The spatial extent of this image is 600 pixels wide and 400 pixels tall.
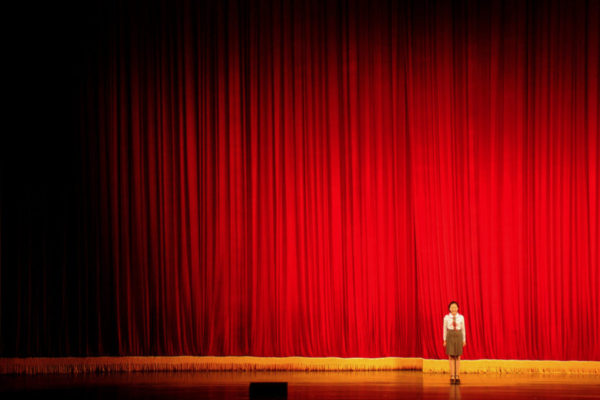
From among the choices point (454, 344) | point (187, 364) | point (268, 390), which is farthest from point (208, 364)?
point (454, 344)

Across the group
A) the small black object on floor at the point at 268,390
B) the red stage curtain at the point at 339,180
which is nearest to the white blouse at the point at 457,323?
the red stage curtain at the point at 339,180

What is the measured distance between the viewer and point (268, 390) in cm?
602

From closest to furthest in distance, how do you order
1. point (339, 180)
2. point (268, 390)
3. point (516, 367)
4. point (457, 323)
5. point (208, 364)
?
point (268, 390), point (457, 323), point (516, 367), point (208, 364), point (339, 180)

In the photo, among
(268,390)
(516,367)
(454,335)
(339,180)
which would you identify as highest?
(339,180)

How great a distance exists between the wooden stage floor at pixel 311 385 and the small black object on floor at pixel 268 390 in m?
0.38

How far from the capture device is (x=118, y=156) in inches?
328

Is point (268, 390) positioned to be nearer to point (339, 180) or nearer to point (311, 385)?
point (311, 385)

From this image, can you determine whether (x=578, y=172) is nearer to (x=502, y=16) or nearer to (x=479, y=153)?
(x=479, y=153)

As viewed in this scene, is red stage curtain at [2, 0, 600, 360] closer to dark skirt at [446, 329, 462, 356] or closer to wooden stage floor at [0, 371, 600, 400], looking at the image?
wooden stage floor at [0, 371, 600, 400]

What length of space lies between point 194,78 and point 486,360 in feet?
13.4

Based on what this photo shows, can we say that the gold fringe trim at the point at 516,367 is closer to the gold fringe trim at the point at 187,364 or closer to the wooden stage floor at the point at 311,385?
the wooden stage floor at the point at 311,385

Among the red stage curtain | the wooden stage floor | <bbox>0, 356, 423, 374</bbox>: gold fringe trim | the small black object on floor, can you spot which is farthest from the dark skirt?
the small black object on floor

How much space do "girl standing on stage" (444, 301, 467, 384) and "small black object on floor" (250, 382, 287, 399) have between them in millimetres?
1800

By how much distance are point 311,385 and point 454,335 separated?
52.6 inches
